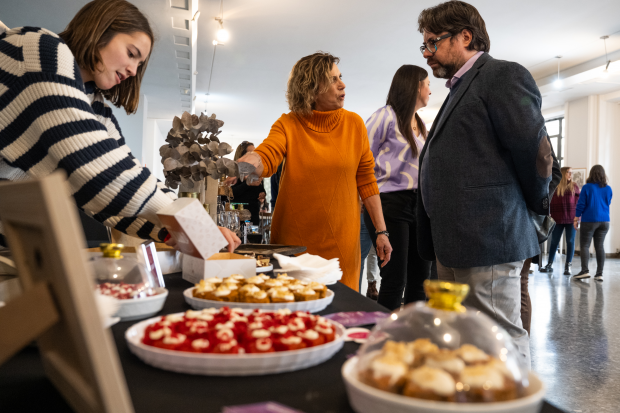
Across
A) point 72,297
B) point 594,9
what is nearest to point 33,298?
point 72,297

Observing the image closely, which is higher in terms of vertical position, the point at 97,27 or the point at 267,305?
the point at 97,27

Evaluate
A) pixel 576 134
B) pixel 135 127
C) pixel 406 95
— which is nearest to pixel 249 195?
pixel 406 95

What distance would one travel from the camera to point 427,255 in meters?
1.77

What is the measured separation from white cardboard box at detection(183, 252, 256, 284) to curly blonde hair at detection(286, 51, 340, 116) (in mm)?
958

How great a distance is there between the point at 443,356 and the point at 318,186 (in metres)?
1.41

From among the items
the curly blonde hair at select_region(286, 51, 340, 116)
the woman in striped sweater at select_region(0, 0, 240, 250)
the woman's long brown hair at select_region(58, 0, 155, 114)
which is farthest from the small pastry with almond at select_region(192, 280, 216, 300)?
the curly blonde hair at select_region(286, 51, 340, 116)

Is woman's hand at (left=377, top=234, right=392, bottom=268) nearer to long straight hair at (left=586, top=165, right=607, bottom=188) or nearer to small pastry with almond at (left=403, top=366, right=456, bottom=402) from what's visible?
small pastry with almond at (left=403, top=366, right=456, bottom=402)

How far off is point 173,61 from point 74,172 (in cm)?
636

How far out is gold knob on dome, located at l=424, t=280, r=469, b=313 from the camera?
512 mm

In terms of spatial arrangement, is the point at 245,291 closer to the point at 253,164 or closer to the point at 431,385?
the point at 431,385

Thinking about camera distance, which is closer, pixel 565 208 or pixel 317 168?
pixel 317 168

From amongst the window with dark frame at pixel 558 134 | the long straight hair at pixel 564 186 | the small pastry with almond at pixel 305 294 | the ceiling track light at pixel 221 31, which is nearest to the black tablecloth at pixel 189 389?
the small pastry with almond at pixel 305 294

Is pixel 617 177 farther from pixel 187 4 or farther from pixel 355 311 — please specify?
pixel 355 311

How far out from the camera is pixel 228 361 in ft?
1.73
